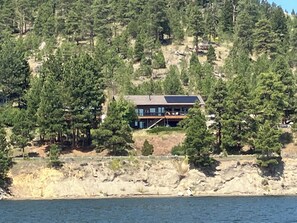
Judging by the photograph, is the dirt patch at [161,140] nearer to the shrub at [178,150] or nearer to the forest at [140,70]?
the shrub at [178,150]

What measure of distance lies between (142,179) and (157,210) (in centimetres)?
2306

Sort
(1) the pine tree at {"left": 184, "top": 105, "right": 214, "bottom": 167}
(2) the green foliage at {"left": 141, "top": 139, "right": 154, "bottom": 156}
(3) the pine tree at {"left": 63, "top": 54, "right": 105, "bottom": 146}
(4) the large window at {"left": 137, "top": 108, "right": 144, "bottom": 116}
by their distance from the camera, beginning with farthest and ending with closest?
(4) the large window at {"left": 137, "top": 108, "right": 144, "bottom": 116} < (3) the pine tree at {"left": 63, "top": 54, "right": 105, "bottom": 146} < (2) the green foliage at {"left": 141, "top": 139, "right": 154, "bottom": 156} < (1) the pine tree at {"left": 184, "top": 105, "right": 214, "bottom": 167}

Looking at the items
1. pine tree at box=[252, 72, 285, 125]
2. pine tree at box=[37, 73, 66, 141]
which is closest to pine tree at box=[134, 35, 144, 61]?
pine tree at box=[252, 72, 285, 125]

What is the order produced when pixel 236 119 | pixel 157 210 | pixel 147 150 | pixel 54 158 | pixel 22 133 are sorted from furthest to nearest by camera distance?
pixel 147 150
pixel 236 119
pixel 22 133
pixel 54 158
pixel 157 210

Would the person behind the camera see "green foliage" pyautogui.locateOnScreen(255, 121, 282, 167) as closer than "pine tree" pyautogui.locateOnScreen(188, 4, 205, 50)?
Yes

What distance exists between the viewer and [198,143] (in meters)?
100

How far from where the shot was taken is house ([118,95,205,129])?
12263 cm

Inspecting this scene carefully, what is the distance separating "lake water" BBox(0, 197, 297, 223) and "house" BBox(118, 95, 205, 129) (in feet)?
103

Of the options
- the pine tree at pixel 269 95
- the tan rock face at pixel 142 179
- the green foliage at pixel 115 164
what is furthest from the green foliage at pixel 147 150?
the pine tree at pixel 269 95

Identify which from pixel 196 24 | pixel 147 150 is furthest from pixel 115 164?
pixel 196 24

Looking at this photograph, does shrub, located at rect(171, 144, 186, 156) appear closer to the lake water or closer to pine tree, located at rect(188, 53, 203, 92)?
the lake water

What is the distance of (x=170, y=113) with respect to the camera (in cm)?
12431

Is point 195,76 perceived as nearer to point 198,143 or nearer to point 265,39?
point 265,39

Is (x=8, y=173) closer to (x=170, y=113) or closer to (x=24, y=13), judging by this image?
(x=170, y=113)
